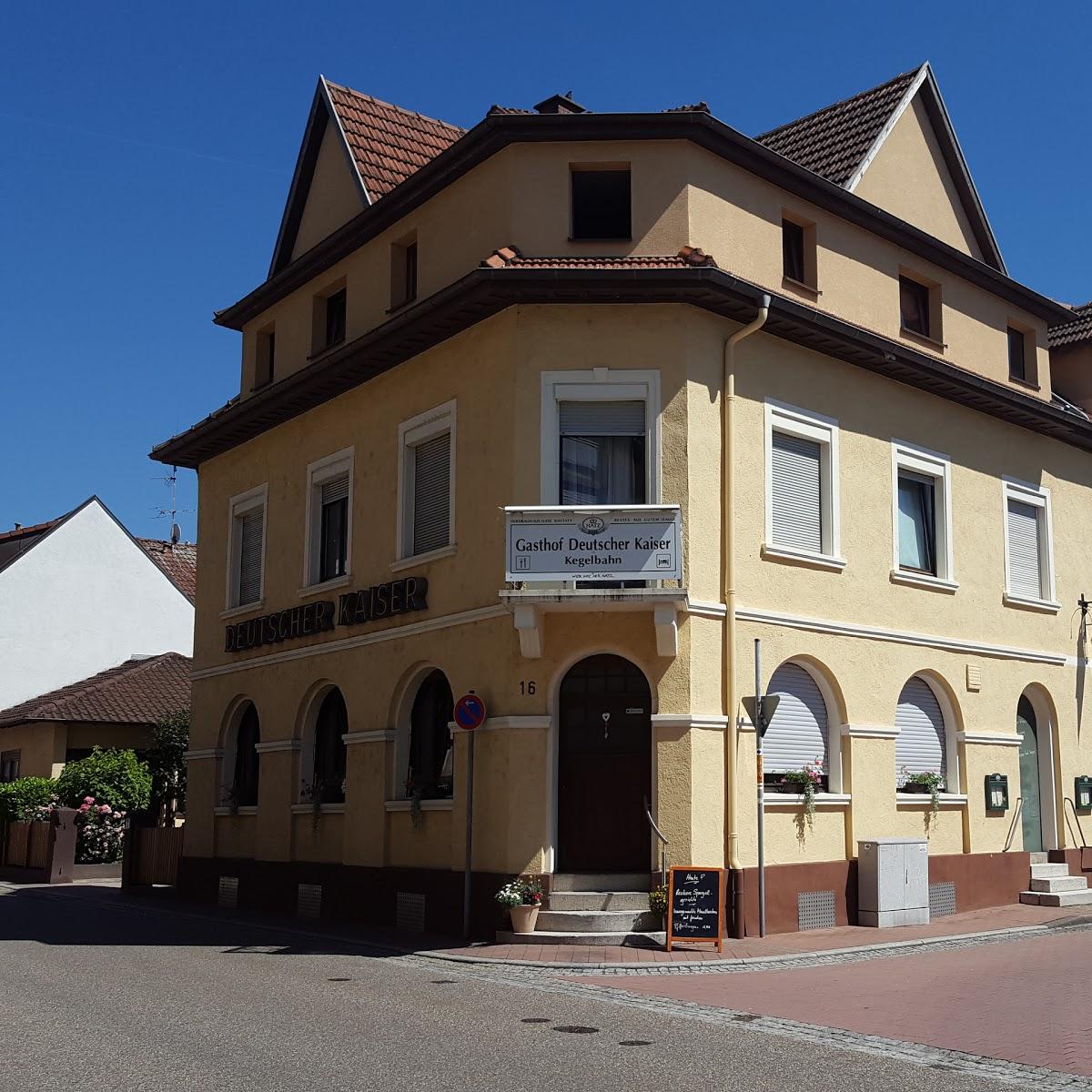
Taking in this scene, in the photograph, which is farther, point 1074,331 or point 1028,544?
point 1074,331

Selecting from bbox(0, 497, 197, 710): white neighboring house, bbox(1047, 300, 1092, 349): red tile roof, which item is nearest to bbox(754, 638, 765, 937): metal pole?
bbox(1047, 300, 1092, 349): red tile roof

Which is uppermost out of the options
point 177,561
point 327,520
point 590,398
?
point 177,561

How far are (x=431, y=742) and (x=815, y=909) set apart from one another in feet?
18.4

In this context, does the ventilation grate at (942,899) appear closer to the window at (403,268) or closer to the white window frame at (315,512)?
the white window frame at (315,512)

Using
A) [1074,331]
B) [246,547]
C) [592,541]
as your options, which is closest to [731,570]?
[592,541]

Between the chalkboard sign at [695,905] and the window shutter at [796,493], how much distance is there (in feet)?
15.6

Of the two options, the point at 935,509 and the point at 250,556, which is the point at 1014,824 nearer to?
the point at 935,509

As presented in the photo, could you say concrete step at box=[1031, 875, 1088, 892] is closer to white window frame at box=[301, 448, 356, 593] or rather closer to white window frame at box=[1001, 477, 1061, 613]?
white window frame at box=[1001, 477, 1061, 613]

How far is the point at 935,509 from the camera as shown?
21.2 meters

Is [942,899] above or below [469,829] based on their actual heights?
below

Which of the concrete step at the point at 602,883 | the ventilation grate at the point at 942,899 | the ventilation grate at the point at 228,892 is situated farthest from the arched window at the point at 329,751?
the ventilation grate at the point at 942,899

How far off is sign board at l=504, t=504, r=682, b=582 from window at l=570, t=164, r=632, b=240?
4.19 m

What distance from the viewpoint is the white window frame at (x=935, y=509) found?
2012cm

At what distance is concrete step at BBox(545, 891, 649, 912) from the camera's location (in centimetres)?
1638
